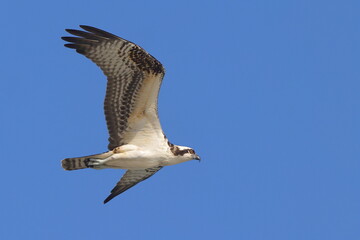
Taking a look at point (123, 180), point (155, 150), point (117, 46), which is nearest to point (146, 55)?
point (117, 46)

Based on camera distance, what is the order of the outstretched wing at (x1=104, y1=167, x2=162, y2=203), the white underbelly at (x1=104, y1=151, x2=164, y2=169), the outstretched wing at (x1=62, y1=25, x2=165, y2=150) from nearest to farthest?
the outstretched wing at (x1=62, y1=25, x2=165, y2=150)
the white underbelly at (x1=104, y1=151, x2=164, y2=169)
the outstretched wing at (x1=104, y1=167, x2=162, y2=203)

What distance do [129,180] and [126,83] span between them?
9.37ft

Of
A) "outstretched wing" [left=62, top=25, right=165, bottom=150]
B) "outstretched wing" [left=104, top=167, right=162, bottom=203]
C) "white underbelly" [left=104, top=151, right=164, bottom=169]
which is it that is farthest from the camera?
"outstretched wing" [left=104, top=167, right=162, bottom=203]

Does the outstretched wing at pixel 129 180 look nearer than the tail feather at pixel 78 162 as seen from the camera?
No

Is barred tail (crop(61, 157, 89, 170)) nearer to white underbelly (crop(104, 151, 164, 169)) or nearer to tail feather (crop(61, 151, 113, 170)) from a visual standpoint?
tail feather (crop(61, 151, 113, 170))

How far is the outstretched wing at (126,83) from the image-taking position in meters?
18.7

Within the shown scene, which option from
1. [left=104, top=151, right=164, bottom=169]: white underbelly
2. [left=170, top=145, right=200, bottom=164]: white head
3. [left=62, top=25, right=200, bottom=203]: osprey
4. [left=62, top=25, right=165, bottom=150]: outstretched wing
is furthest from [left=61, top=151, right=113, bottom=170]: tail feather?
[left=170, top=145, right=200, bottom=164]: white head

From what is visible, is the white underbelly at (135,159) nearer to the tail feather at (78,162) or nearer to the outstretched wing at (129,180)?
the tail feather at (78,162)

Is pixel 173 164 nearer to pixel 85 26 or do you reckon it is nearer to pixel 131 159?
pixel 131 159

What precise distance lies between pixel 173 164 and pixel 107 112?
1.65 meters

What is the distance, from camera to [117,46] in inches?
739

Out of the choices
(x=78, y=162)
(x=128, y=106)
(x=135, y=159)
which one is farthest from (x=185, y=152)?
(x=78, y=162)

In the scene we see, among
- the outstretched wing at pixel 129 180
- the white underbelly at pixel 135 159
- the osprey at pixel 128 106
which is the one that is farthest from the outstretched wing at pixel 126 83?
the outstretched wing at pixel 129 180

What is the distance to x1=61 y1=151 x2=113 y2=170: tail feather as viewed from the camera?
1919 cm
